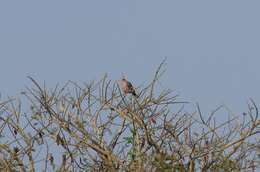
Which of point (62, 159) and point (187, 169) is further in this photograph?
point (62, 159)

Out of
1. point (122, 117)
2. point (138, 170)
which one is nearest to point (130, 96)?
point (122, 117)

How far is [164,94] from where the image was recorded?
10.4m

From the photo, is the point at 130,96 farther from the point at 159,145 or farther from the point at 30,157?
the point at 30,157

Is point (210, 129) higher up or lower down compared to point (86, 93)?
lower down

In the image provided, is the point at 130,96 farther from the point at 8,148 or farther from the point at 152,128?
the point at 8,148

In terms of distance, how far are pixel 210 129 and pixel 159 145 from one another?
70cm

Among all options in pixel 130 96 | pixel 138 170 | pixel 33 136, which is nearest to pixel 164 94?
pixel 130 96

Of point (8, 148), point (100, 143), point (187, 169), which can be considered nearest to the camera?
point (187, 169)

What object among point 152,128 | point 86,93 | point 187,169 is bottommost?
point 187,169

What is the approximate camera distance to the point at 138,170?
32.6 ft

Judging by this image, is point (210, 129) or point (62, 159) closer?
point (210, 129)

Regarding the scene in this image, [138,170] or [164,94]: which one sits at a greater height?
[164,94]

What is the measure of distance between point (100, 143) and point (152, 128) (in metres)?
0.74

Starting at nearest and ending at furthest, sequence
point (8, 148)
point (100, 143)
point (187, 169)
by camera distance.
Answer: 1. point (187, 169)
2. point (100, 143)
3. point (8, 148)
